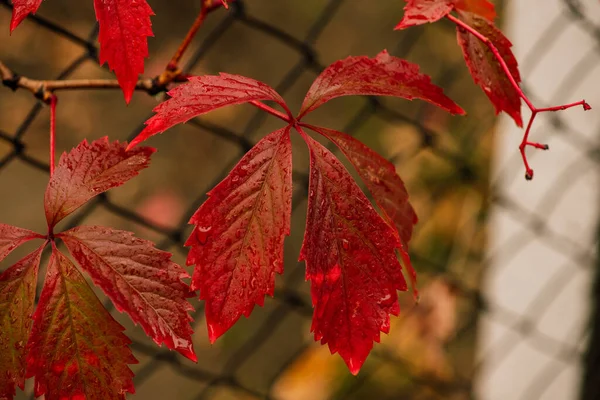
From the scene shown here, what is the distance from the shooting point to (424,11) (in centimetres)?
47

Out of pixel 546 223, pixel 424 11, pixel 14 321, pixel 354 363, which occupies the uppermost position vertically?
pixel 424 11

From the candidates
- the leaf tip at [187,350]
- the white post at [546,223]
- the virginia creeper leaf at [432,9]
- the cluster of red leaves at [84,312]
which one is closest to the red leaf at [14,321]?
the cluster of red leaves at [84,312]

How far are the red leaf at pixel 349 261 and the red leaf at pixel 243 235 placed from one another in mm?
28

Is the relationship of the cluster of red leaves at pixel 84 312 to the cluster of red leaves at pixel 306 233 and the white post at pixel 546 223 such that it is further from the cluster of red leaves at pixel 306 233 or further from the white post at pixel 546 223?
the white post at pixel 546 223

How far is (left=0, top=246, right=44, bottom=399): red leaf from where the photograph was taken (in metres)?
0.41

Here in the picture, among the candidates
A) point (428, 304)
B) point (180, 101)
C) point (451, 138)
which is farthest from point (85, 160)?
point (451, 138)

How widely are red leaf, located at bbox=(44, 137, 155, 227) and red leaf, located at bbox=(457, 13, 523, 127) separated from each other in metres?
0.29

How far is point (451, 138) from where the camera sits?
1894 millimetres

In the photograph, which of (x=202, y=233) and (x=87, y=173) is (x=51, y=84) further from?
(x=202, y=233)

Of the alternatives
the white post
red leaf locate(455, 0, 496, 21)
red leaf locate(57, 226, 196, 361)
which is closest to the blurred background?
the white post

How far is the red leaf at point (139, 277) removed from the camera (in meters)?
0.41

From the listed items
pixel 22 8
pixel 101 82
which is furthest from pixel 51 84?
pixel 22 8

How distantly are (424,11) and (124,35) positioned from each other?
24 cm

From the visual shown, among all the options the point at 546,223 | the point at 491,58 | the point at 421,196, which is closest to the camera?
the point at 491,58
